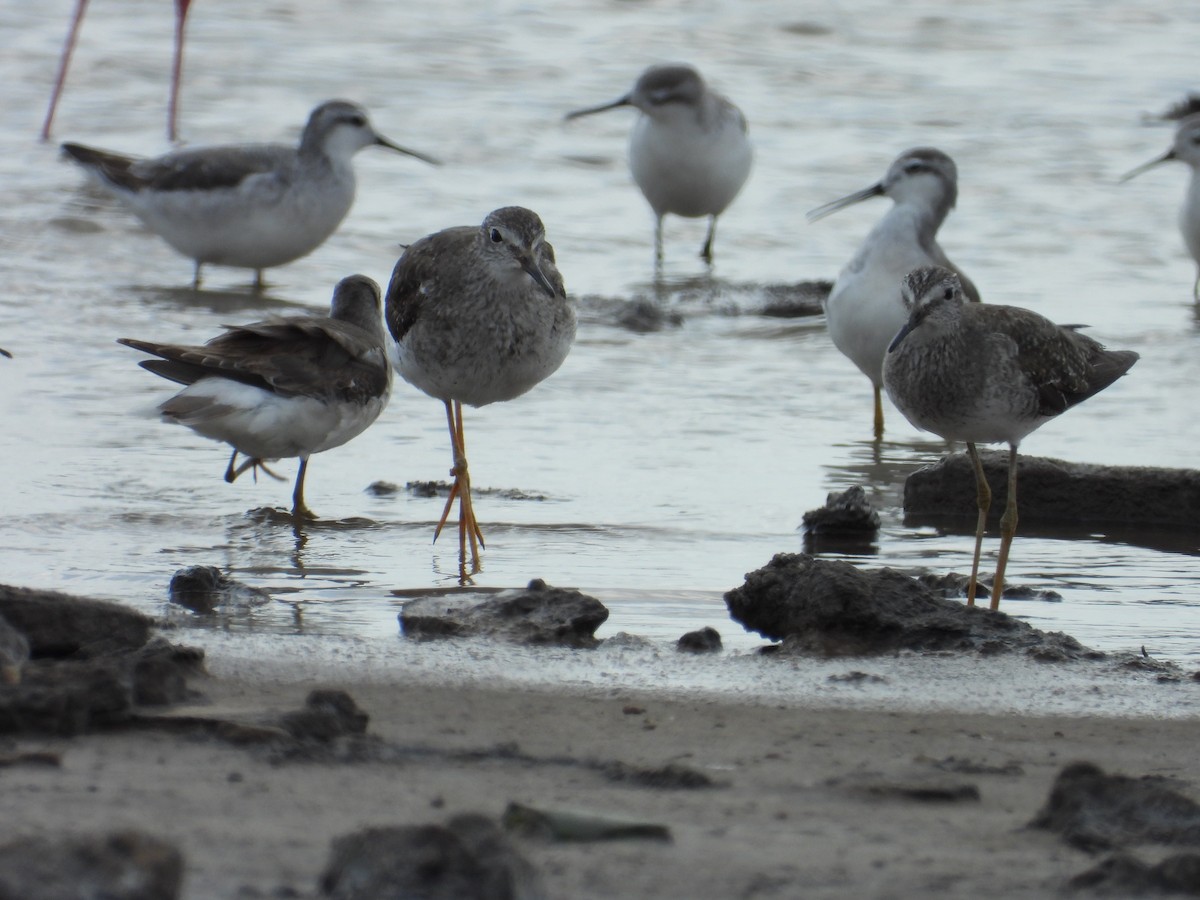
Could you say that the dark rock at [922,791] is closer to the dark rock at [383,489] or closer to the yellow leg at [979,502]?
the yellow leg at [979,502]

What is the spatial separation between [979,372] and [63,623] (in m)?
3.05

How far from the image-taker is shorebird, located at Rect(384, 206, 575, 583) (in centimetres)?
672

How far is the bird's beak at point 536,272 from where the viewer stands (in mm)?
6621

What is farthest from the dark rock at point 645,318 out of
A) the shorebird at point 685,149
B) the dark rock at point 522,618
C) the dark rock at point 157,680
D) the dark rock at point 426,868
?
the dark rock at point 426,868

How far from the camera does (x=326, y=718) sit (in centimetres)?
408

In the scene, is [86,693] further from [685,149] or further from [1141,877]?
[685,149]

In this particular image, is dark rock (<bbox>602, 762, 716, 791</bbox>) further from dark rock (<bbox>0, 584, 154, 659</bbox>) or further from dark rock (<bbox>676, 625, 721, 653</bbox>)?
dark rock (<bbox>0, 584, 154, 659</bbox>)

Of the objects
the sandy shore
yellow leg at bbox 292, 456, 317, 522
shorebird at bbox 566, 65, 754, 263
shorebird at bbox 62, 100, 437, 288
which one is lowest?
the sandy shore

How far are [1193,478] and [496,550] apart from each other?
261cm

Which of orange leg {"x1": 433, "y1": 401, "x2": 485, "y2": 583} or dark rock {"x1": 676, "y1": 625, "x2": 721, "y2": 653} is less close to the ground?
orange leg {"x1": 433, "y1": 401, "x2": 485, "y2": 583}

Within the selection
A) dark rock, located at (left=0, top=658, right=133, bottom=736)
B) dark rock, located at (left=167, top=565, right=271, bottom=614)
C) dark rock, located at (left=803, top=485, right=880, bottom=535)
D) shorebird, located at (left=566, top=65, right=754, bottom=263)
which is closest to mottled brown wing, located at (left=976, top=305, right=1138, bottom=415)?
dark rock, located at (left=803, top=485, right=880, bottom=535)

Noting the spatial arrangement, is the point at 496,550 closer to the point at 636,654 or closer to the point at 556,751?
the point at 636,654

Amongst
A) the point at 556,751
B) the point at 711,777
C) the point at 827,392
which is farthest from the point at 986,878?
the point at 827,392

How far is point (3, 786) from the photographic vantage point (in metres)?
3.60
